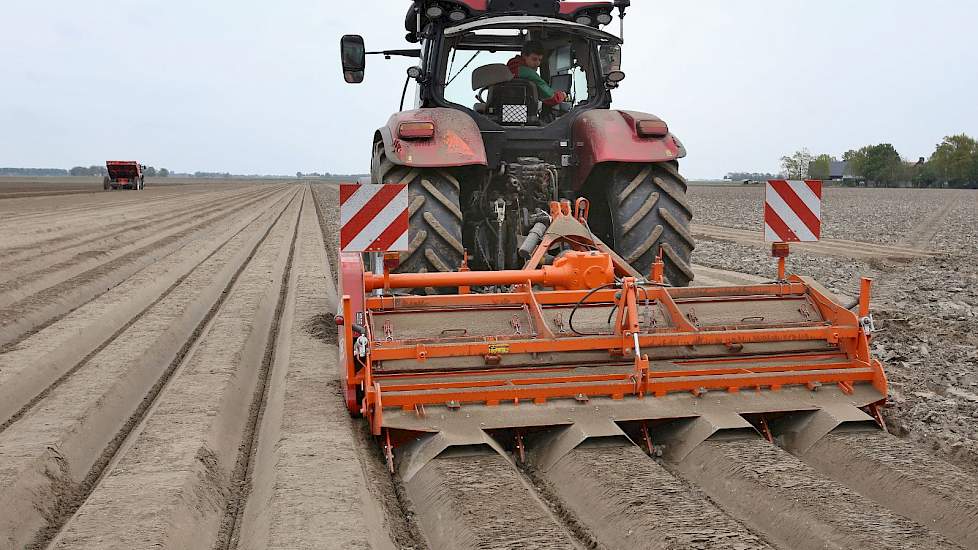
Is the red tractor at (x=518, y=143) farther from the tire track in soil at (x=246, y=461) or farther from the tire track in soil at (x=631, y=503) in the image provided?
the tire track in soil at (x=631, y=503)

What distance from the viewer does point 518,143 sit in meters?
5.73

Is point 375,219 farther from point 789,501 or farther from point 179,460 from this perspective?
point 789,501

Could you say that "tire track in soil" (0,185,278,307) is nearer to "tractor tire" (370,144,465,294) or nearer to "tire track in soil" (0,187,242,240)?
"tire track in soil" (0,187,242,240)

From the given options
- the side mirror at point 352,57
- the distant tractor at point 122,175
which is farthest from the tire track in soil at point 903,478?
the distant tractor at point 122,175

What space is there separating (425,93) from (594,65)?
127 cm

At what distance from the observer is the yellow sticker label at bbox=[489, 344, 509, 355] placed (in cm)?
381

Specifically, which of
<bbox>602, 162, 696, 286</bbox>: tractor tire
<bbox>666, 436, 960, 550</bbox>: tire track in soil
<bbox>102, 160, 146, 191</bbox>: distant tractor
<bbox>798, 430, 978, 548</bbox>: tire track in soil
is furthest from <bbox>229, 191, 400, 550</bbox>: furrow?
<bbox>102, 160, 146, 191</bbox>: distant tractor

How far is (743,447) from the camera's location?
3408 millimetres

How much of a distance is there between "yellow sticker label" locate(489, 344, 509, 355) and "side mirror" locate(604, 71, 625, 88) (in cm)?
292

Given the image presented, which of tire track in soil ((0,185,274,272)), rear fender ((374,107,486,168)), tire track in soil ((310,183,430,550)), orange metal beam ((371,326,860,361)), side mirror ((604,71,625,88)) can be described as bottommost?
tire track in soil ((310,183,430,550))

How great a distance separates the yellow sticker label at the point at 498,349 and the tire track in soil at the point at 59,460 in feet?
5.65

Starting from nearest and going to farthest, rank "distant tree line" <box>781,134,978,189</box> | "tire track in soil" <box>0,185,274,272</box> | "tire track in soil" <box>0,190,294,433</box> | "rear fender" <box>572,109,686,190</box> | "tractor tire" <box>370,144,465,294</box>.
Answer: "tire track in soil" <box>0,190,294,433</box>, "tractor tire" <box>370,144,465,294</box>, "rear fender" <box>572,109,686,190</box>, "tire track in soil" <box>0,185,274,272</box>, "distant tree line" <box>781,134,978,189</box>

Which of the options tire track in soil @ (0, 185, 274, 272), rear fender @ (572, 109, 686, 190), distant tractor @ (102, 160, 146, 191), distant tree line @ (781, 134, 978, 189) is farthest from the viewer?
distant tree line @ (781, 134, 978, 189)

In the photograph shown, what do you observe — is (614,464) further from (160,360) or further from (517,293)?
(160,360)
